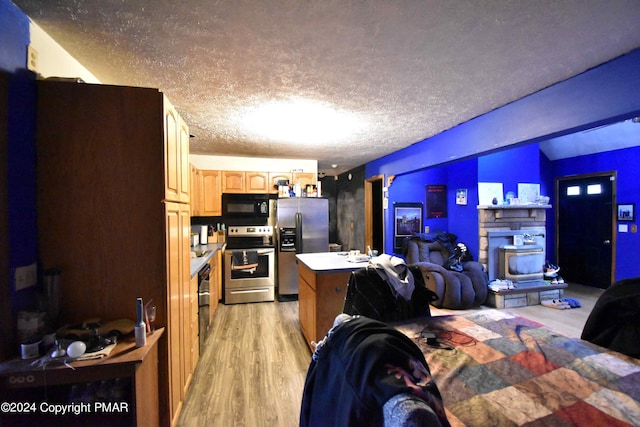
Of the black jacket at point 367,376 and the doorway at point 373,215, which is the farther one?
the doorway at point 373,215

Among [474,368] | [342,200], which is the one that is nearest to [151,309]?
[474,368]

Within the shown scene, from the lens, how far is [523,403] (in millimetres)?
893

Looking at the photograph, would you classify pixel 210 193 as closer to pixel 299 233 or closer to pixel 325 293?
pixel 299 233

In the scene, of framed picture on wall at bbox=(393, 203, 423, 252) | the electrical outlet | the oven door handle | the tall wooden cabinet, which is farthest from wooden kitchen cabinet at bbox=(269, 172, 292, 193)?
the electrical outlet

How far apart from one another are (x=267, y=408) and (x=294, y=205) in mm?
3093

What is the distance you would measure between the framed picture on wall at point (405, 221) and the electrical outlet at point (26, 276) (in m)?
4.74

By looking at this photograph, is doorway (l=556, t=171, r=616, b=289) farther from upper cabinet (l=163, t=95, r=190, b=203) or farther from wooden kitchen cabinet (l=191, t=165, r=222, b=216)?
wooden kitchen cabinet (l=191, t=165, r=222, b=216)

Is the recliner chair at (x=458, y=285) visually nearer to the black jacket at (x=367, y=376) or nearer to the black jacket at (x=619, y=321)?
the black jacket at (x=619, y=321)

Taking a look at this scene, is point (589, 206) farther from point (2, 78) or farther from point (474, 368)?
point (2, 78)

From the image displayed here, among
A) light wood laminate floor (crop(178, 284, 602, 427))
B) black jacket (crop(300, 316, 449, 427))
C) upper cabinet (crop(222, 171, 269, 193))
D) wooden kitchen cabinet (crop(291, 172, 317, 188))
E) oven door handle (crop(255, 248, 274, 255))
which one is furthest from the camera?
wooden kitchen cabinet (crop(291, 172, 317, 188))

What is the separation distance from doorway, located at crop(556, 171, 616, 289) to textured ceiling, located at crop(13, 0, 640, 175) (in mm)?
4438

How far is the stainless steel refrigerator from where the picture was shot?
14.8 feet

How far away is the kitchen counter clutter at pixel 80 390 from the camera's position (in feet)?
3.73

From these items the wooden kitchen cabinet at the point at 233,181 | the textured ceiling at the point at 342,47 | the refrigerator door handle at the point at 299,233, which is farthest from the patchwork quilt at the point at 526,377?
the wooden kitchen cabinet at the point at 233,181
